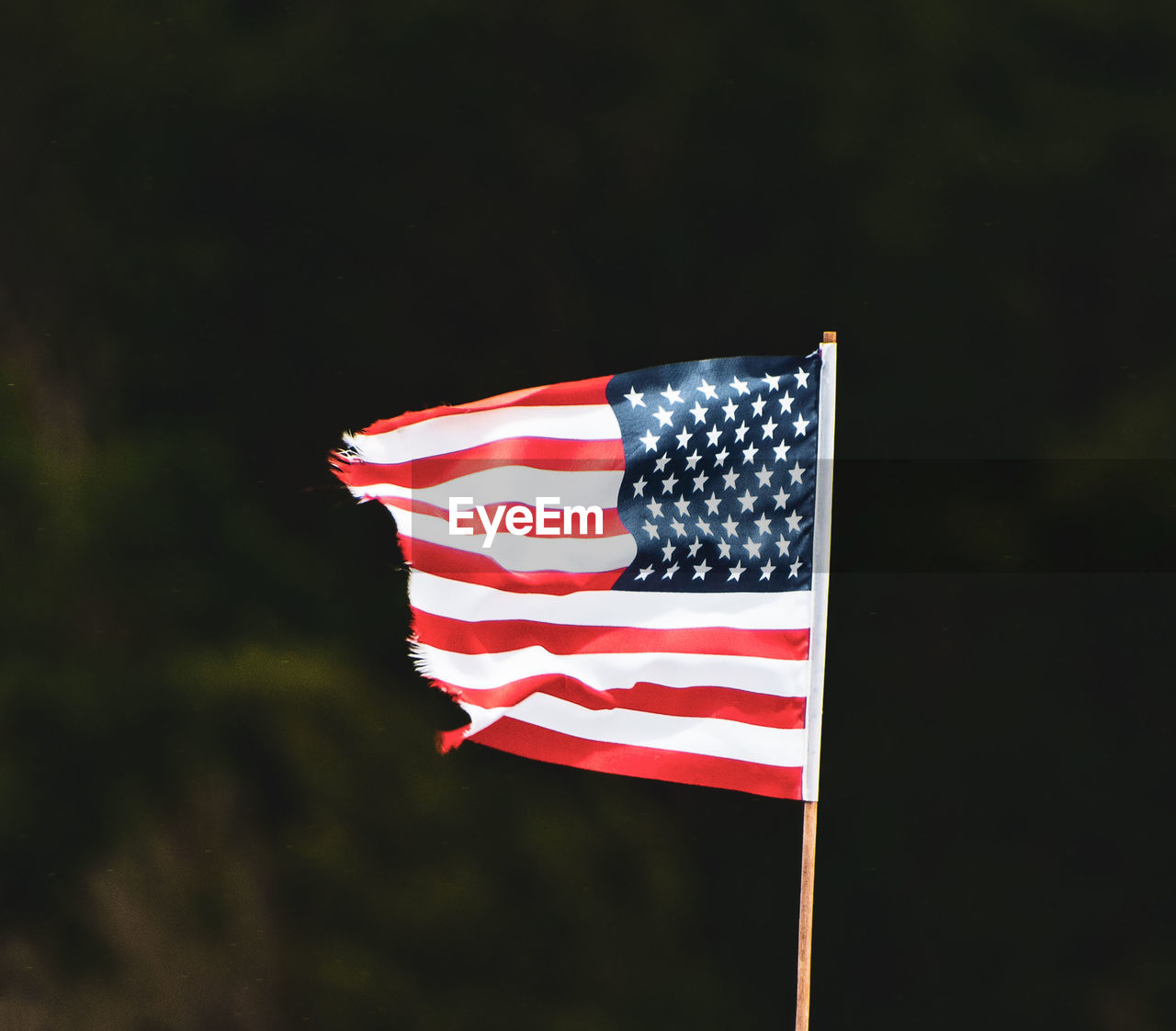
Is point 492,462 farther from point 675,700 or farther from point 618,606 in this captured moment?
point 675,700

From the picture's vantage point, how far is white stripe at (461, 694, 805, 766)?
9.37ft

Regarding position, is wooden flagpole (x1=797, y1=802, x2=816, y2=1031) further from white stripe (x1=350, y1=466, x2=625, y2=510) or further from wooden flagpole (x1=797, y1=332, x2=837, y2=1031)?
white stripe (x1=350, y1=466, x2=625, y2=510)

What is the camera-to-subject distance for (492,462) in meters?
2.99

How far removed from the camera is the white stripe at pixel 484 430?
9.61 feet

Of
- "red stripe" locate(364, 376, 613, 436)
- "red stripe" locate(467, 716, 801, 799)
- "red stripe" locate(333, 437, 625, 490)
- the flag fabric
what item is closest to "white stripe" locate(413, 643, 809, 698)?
the flag fabric

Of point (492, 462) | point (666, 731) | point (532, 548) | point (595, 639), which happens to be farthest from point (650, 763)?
point (492, 462)

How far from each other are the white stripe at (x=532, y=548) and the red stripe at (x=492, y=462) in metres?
0.10

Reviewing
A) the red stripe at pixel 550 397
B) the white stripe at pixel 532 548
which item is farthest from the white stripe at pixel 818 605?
the red stripe at pixel 550 397

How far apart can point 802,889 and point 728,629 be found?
708 millimetres

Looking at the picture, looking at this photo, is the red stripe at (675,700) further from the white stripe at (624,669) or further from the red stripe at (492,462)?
the red stripe at (492,462)

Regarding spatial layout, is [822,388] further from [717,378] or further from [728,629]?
[728,629]

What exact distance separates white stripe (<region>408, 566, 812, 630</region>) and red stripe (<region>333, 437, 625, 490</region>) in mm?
288

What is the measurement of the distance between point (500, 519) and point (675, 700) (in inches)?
27.1

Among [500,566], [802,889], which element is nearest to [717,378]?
[500,566]
